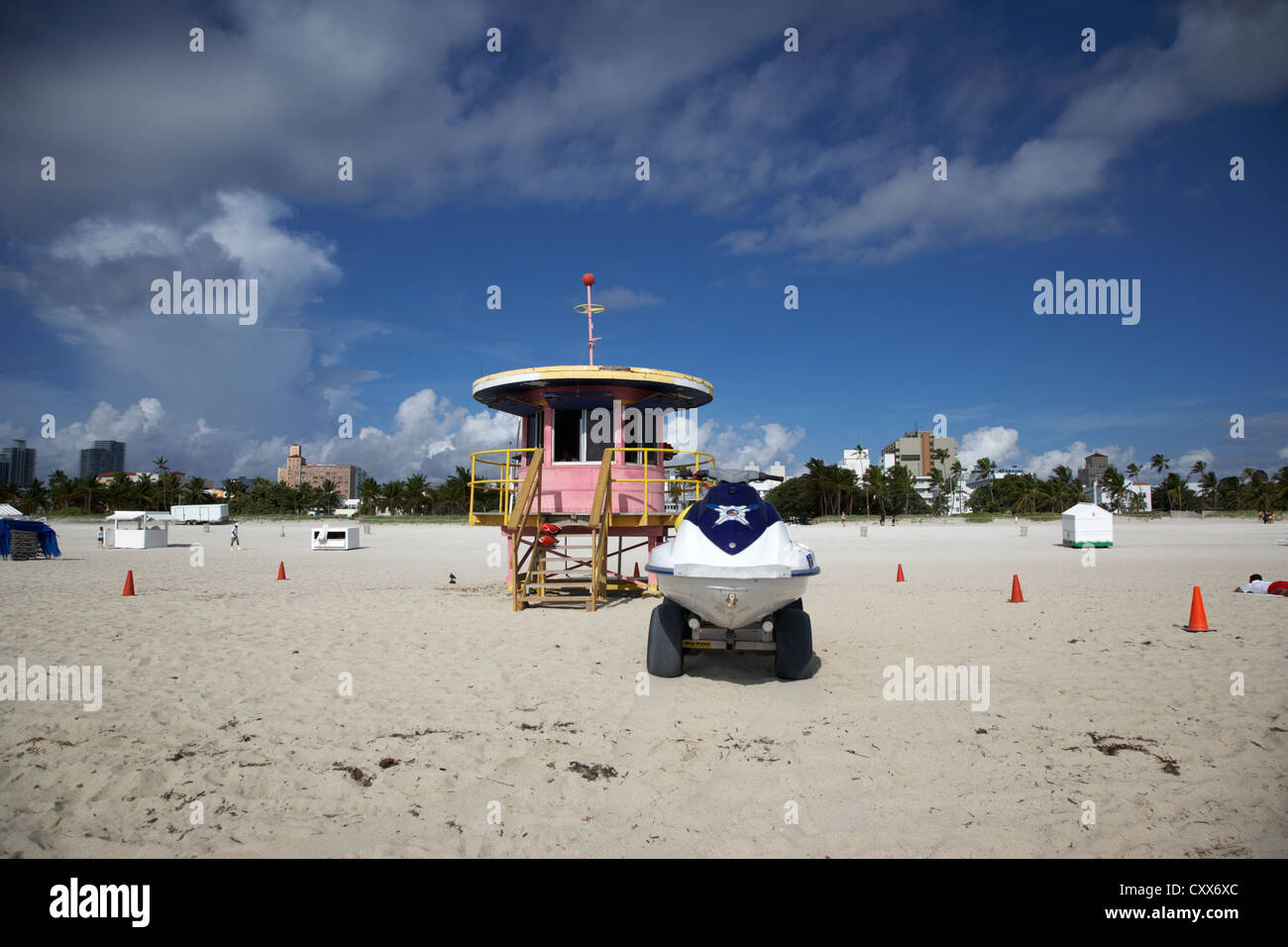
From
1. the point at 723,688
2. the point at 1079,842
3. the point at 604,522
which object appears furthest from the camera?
the point at 604,522

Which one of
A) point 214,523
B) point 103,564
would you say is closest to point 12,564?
point 103,564

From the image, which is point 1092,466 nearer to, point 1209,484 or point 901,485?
point 1209,484

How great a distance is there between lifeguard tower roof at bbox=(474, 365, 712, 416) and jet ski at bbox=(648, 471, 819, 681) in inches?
219

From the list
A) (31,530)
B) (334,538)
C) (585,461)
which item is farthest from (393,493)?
(585,461)

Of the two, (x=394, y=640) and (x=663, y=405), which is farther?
(x=663, y=405)

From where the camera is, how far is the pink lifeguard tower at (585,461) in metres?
13.1

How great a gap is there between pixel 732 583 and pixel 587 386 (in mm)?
7616

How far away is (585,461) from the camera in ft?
45.8

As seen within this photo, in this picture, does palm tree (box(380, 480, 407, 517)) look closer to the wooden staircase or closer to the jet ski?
the wooden staircase

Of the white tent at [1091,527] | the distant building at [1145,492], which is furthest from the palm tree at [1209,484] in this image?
the white tent at [1091,527]

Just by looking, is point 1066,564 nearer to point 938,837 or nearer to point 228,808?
point 938,837

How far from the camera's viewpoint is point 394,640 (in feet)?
32.7
